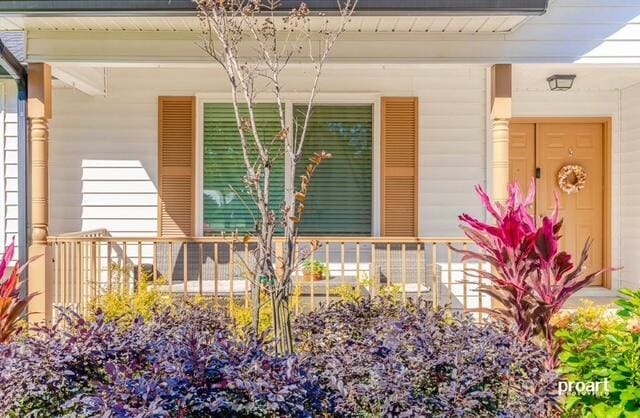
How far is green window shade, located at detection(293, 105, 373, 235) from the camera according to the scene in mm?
6215

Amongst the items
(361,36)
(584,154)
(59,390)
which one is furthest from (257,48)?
(584,154)

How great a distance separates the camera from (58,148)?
6234mm

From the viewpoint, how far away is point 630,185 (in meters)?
6.51

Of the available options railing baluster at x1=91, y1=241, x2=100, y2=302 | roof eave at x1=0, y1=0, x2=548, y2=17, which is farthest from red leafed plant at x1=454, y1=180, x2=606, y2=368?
railing baluster at x1=91, y1=241, x2=100, y2=302

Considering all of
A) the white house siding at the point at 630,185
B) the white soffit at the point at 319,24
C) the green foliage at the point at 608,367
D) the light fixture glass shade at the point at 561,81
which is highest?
the white soffit at the point at 319,24

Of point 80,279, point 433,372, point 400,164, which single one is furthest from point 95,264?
point 433,372

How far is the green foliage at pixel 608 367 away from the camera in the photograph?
2586 mm

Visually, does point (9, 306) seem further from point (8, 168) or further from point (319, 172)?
point (319, 172)

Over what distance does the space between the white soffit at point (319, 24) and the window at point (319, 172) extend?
1564 millimetres

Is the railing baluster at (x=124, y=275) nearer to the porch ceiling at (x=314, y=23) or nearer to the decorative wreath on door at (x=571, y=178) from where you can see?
the porch ceiling at (x=314, y=23)

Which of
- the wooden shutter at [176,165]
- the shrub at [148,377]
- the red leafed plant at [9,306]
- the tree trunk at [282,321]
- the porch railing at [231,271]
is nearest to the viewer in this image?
the shrub at [148,377]

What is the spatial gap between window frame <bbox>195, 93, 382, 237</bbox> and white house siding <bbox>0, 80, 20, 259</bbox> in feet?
5.93

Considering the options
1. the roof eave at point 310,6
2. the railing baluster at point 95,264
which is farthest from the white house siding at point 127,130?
the roof eave at point 310,6

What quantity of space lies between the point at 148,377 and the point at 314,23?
3303 mm
